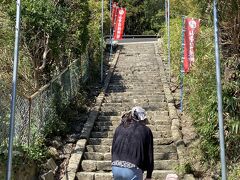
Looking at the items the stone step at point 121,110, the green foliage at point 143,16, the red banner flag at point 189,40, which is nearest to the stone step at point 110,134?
the stone step at point 121,110

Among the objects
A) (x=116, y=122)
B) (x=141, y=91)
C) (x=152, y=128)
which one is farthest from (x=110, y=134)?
(x=141, y=91)

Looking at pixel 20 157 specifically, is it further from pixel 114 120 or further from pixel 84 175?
pixel 114 120

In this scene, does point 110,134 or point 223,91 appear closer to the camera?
point 223,91

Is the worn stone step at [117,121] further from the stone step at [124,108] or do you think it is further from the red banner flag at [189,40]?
the red banner flag at [189,40]

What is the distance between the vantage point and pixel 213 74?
693 cm

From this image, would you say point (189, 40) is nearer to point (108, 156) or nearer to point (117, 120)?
point (117, 120)

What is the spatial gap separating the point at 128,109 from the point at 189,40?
231cm

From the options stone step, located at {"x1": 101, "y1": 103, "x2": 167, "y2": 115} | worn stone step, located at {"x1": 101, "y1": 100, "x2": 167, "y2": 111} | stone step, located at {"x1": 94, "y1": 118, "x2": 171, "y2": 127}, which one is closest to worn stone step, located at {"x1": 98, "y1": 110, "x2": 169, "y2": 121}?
stone step, located at {"x1": 94, "y1": 118, "x2": 171, "y2": 127}

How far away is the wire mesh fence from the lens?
5766mm

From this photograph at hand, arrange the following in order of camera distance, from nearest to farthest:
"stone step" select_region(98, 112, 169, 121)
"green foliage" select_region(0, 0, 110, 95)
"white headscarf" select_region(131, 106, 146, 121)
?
1. "white headscarf" select_region(131, 106, 146, 121)
2. "green foliage" select_region(0, 0, 110, 95)
3. "stone step" select_region(98, 112, 169, 121)

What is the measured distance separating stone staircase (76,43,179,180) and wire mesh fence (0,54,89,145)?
996mm

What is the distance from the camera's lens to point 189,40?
9.88 m

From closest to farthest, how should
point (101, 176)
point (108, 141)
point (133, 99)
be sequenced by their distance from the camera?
point (101, 176) → point (108, 141) → point (133, 99)

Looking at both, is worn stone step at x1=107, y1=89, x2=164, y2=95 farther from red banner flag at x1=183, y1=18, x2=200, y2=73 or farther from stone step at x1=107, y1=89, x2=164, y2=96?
red banner flag at x1=183, y1=18, x2=200, y2=73
